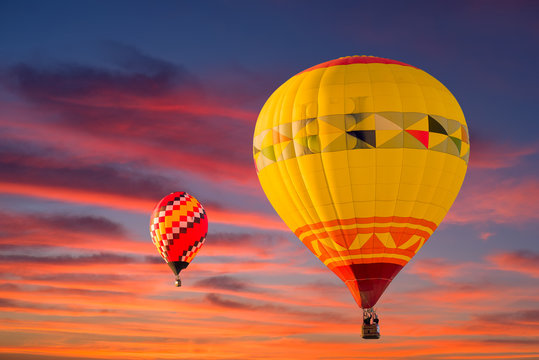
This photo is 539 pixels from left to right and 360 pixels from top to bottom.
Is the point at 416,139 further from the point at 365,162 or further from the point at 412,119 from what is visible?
the point at 365,162

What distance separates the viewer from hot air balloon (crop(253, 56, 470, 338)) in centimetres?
2903

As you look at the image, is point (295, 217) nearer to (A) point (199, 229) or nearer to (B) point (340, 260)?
(B) point (340, 260)

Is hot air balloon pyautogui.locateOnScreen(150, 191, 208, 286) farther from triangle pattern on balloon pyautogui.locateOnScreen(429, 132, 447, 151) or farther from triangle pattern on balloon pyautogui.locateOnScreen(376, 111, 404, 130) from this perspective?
triangle pattern on balloon pyautogui.locateOnScreen(429, 132, 447, 151)

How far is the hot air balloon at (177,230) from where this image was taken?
44.6m

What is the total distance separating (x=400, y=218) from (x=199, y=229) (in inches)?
722

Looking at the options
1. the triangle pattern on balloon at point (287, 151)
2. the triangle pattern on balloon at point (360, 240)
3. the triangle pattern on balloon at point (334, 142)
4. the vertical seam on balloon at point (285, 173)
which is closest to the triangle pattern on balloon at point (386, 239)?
the triangle pattern on balloon at point (360, 240)

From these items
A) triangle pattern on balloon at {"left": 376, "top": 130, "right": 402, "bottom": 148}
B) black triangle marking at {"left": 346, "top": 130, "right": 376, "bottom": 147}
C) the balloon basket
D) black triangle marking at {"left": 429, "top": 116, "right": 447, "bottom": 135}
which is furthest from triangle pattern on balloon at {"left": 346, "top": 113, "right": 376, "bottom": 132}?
the balloon basket

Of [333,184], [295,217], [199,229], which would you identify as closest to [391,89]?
[333,184]

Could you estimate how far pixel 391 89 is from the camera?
96.8 feet

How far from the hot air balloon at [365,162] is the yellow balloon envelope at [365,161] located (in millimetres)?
39

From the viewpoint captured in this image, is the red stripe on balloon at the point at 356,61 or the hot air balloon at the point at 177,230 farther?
the hot air balloon at the point at 177,230

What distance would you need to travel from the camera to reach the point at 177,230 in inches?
1756

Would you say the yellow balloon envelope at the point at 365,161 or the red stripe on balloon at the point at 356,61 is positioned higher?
the red stripe on balloon at the point at 356,61

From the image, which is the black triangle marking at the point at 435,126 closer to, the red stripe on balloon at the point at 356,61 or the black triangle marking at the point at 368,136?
the black triangle marking at the point at 368,136
